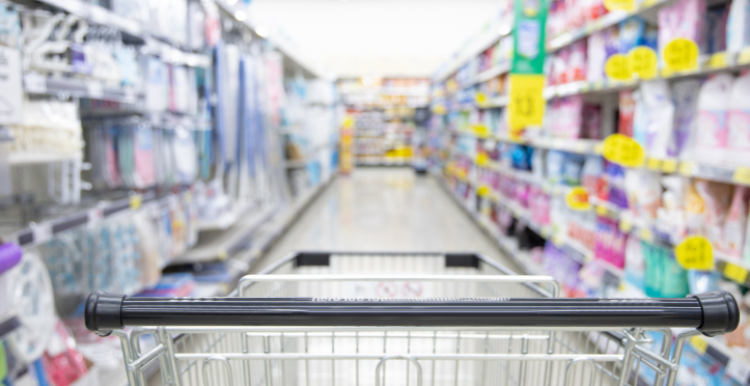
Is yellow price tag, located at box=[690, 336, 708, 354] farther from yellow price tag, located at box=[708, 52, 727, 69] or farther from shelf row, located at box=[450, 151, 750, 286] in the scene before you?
yellow price tag, located at box=[708, 52, 727, 69]

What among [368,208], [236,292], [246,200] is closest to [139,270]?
[236,292]

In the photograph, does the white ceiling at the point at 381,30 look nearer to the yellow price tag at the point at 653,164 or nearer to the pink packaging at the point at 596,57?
the pink packaging at the point at 596,57

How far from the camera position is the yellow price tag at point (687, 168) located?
1.77 m

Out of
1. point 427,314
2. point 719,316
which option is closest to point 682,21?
point 719,316

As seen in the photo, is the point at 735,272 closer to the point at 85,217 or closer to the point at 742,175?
the point at 742,175

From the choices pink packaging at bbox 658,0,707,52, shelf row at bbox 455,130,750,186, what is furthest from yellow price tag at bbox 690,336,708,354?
pink packaging at bbox 658,0,707,52

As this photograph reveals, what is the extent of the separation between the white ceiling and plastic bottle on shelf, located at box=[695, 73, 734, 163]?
1065cm

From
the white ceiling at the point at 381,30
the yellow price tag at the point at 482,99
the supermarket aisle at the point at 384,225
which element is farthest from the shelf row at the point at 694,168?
the white ceiling at the point at 381,30

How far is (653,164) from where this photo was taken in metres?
2.01

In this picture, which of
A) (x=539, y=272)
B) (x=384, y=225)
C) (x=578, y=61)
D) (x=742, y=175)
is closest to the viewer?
(x=742, y=175)

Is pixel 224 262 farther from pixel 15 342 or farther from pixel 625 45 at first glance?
pixel 625 45

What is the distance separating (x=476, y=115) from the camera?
20.2 ft

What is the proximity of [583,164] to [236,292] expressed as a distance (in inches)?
108

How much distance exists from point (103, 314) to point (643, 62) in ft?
7.20
